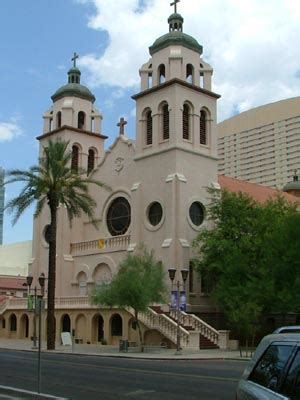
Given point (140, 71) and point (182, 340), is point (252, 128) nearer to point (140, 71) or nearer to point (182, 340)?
point (140, 71)

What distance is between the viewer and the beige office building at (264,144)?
104 m

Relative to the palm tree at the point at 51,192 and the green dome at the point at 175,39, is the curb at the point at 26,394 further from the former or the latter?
the green dome at the point at 175,39

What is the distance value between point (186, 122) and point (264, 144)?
64046mm

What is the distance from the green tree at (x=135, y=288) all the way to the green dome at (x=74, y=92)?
24000mm

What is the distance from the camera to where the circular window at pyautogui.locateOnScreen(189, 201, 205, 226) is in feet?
148

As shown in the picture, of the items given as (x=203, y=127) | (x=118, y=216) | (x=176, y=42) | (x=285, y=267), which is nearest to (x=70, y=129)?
(x=118, y=216)

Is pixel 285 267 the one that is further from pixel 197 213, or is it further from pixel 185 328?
pixel 197 213

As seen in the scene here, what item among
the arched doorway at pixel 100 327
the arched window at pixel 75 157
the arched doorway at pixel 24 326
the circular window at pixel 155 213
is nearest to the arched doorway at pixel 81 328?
the arched doorway at pixel 100 327

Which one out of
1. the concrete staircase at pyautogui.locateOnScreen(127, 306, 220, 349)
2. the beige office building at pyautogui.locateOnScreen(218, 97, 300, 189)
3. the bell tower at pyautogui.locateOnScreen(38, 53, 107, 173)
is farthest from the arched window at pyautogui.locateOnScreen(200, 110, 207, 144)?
the beige office building at pyautogui.locateOnScreen(218, 97, 300, 189)

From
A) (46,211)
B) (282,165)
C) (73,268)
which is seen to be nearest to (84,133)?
(46,211)

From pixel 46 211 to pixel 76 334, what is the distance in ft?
45.9

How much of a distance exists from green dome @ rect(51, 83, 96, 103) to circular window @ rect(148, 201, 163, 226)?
16522 millimetres

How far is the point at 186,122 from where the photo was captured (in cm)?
4709

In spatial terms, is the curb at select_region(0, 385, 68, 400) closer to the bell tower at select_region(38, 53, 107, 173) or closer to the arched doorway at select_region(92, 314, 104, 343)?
the arched doorway at select_region(92, 314, 104, 343)
